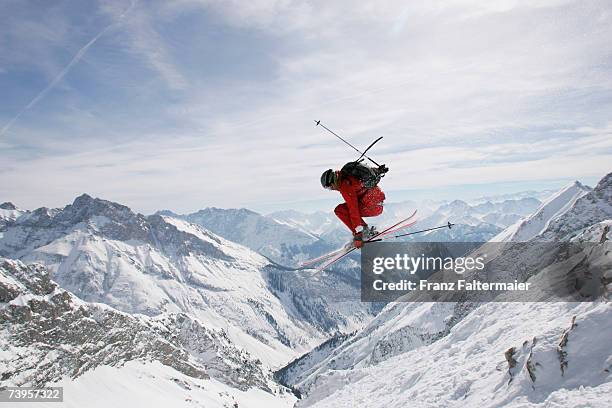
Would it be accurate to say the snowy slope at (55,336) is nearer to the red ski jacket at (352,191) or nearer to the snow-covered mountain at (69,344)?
the snow-covered mountain at (69,344)

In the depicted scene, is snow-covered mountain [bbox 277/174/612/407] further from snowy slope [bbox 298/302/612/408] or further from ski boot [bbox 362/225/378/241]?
ski boot [bbox 362/225/378/241]

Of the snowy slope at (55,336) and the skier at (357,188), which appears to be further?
the snowy slope at (55,336)

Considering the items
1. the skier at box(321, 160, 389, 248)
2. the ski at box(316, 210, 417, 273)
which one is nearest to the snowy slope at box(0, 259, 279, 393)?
the ski at box(316, 210, 417, 273)

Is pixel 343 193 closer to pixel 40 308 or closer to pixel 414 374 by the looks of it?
pixel 414 374

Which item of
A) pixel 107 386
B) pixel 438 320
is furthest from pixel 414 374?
pixel 438 320

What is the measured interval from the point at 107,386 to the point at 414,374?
135 meters

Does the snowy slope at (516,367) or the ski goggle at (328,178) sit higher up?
the ski goggle at (328,178)

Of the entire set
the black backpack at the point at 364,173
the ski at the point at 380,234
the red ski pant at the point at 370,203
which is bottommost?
the ski at the point at 380,234

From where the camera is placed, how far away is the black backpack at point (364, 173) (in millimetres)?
12930

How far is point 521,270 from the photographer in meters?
162

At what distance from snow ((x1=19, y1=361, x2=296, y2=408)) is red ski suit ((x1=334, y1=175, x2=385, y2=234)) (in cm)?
13330

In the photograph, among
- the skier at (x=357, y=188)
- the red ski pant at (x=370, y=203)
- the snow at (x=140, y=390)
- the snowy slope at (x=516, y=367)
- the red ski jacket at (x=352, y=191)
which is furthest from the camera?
the snow at (x=140, y=390)

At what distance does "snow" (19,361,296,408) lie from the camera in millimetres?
131875

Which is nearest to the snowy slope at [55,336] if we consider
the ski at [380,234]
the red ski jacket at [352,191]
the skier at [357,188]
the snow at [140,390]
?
the snow at [140,390]
